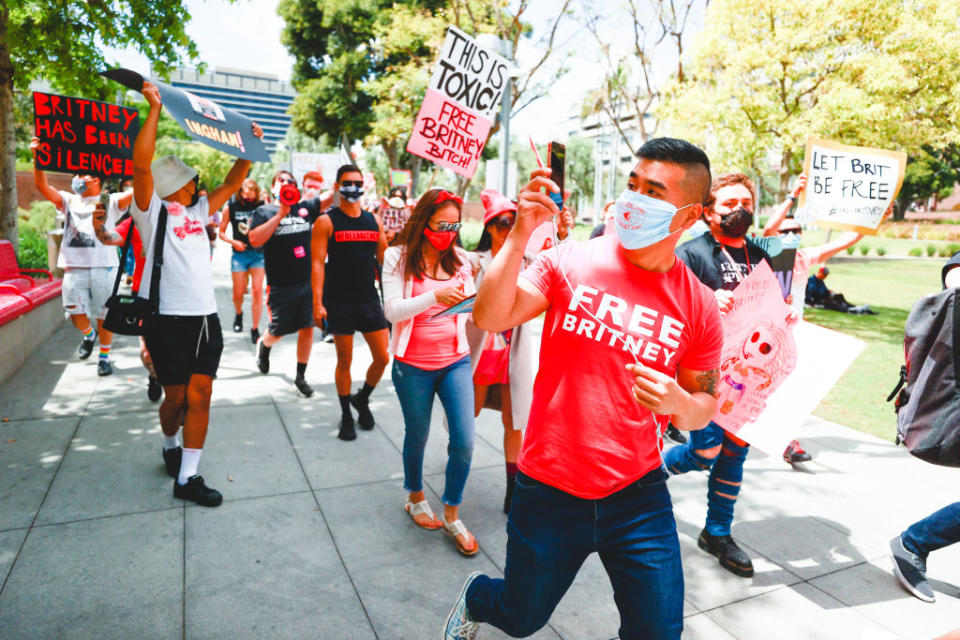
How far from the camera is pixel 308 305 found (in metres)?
6.21

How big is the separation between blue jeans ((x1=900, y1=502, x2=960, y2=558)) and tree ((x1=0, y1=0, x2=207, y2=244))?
995cm

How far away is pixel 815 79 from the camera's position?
13609mm

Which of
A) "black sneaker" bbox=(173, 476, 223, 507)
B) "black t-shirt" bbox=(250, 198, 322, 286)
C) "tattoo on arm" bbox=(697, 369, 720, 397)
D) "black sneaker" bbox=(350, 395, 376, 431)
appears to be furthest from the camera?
"black t-shirt" bbox=(250, 198, 322, 286)

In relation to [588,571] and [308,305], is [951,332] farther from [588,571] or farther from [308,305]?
[308,305]

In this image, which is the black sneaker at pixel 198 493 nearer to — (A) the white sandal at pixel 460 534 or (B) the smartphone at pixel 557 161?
(A) the white sandal at pixel 460 534

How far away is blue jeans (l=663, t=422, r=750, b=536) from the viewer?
3.41 m

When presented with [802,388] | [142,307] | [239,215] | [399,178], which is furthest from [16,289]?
[399,178]

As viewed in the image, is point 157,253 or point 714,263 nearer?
point 714,263

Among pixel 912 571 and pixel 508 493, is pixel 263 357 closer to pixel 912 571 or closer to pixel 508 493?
pixel 508 493

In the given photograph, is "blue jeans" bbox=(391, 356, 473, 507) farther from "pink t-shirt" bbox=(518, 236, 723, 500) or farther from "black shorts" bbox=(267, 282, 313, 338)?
"black shorts" bbox=(267, 282, 313, 338)

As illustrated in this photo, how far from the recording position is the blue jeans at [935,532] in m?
3.23

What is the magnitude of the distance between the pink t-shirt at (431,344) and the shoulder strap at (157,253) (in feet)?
4.93

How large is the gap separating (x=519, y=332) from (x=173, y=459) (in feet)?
8.20

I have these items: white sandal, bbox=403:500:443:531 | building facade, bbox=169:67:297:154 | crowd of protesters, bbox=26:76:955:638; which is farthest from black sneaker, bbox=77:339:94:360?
building facade, bbox=169:67:297:154
